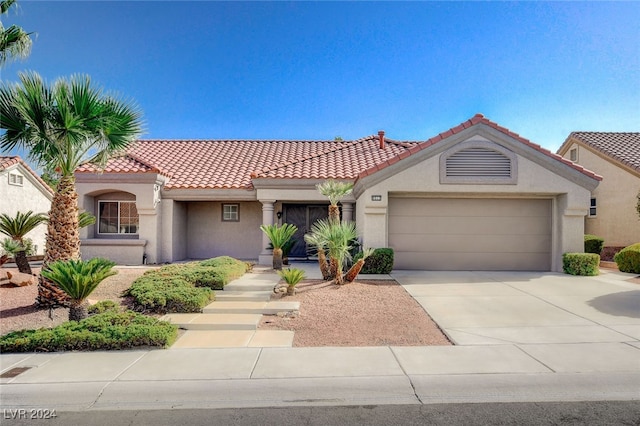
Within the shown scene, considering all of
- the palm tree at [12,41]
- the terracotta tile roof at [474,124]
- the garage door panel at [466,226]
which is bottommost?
the garage door panel at [466,226]

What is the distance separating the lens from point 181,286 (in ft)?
29.2

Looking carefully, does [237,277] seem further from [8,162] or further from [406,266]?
[8,162]

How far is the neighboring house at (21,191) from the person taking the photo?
18.3 metres

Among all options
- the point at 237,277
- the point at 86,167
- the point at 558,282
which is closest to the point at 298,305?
the point at 237,277

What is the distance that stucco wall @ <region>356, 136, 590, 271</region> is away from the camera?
12.8m

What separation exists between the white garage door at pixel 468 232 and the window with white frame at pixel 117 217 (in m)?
10.2

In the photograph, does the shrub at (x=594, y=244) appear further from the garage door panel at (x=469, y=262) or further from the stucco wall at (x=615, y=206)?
the garage door panel at (x=469, y=262)

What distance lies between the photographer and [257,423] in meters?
4.04

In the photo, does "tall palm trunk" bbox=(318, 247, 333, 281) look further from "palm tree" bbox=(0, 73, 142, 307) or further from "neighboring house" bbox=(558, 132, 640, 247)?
"neighboring house" bbox=(558, 132, 640, 247)

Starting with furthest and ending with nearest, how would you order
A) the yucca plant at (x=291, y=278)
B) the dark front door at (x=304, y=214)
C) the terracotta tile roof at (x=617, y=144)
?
1. the terracotta tile roof at (x=617, y=144)
2. the dark front door at (x=304, y=214)
3. the yucca plant at (x=291, y=278)

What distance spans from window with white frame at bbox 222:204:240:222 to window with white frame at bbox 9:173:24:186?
431 inches

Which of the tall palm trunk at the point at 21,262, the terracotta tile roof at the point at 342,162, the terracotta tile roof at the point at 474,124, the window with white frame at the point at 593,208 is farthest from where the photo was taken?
the window with white frame at the point at 593,208

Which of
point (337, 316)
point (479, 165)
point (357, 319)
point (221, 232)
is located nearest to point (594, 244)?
point (479, 165)

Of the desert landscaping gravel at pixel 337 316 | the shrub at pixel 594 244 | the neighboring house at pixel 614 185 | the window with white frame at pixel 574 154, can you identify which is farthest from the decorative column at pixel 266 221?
the window with white frame at pixel 574 154
